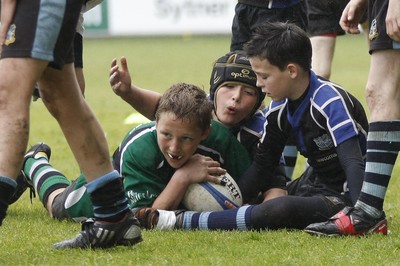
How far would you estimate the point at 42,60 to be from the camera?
414cm

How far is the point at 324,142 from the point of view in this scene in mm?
5246

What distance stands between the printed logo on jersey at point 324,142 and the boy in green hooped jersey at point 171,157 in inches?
21.1

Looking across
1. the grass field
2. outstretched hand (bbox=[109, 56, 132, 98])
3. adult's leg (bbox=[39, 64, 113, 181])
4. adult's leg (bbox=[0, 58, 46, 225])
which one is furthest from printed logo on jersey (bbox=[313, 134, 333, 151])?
adult's leg (bbox=[0, 58, 46, 225])

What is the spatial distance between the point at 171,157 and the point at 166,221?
1.14ft

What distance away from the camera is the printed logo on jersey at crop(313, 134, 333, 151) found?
5234 millimetres

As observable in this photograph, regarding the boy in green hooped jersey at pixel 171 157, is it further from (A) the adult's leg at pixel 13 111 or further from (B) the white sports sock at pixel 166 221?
(A) the adult's leg at pixel 13 111

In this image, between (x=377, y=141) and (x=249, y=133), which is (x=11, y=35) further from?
(x=249, y=133)

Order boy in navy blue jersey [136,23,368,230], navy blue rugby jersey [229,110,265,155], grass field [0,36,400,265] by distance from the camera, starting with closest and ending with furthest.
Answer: grass field [0,36,400,265]
boy in navy blue jersey [136,23,368,230]
navy blue rugby jersey [229,110,265,155]

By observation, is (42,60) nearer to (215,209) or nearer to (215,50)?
(215,209)

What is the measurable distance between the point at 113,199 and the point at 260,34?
1.35 metres

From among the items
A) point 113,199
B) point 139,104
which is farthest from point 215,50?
point 113,199

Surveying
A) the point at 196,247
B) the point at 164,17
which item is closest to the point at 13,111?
the point at 196,247

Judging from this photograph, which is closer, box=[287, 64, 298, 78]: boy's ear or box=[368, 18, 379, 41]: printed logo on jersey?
box=[368, 18, 379, 41]: printed logo on jersey

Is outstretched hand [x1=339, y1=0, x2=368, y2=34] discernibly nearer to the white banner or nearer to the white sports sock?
the white sports sock
